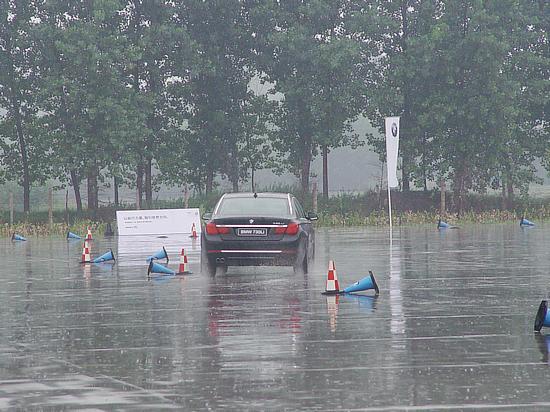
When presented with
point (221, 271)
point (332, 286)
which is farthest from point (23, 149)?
point (332, 286)

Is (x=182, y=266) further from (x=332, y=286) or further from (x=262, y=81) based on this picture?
(x=262, y=81)

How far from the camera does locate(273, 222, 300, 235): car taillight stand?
21.5 meters

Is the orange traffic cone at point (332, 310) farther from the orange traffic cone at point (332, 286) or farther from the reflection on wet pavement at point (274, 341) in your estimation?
Answer: the orange traffic cone at point (332, 286)

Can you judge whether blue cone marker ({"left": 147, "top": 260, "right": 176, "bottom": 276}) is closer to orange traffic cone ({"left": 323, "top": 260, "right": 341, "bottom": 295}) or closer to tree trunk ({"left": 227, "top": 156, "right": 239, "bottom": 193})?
orange traffic cone ({"left": 323, "top": 260, "right": 341, "bottom": 295})

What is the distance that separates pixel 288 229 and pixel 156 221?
27.3 m

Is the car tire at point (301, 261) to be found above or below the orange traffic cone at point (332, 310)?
above

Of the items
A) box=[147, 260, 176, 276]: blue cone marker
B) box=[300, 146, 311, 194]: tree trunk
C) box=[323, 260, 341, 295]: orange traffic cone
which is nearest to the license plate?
box=[147, 260, 176, 276]: blue cone marker

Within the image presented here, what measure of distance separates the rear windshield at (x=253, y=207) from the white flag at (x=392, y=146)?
1794cm

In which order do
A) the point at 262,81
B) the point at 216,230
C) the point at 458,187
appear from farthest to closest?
the point at 262,81, the point at 458,187, the point at 216,230

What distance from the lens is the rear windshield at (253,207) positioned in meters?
21.9

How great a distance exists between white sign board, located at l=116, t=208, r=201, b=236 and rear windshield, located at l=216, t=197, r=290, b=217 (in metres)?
25.1

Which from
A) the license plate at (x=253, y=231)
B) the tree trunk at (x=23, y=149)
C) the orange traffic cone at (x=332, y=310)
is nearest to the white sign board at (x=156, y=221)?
the license plate at (x=253, y=231)

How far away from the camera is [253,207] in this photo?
2209 cm

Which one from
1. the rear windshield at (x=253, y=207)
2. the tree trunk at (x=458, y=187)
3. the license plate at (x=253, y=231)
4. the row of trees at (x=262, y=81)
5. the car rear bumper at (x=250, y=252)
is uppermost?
the row of trees at (x=262, y=81)
